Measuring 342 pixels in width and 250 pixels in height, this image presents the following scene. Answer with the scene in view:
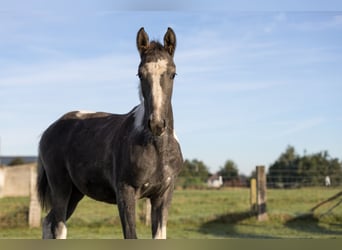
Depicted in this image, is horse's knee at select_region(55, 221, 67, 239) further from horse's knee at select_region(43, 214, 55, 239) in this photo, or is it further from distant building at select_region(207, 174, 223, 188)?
distant building at select_region(207, 174, 223, 188)

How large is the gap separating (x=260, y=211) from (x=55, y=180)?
285 inches

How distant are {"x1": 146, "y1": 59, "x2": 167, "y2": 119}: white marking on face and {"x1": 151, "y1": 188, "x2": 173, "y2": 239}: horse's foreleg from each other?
3.10 feet

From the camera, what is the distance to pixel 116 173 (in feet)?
13.1

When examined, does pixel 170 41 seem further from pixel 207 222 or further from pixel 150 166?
pixel 207 222

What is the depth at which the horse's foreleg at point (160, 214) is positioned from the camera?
4051 millimetres

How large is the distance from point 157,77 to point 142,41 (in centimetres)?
43

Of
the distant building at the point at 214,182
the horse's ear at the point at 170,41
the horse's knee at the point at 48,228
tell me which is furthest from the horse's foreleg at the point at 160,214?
the distant building at the point at 214,182

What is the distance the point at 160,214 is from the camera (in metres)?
4.07

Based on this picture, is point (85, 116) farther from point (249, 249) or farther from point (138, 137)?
point (249, 249)

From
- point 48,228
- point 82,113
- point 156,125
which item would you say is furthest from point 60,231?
point 156,125

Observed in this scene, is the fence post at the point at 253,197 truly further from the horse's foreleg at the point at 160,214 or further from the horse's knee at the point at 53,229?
the horse's foreleg at the point at 160,214

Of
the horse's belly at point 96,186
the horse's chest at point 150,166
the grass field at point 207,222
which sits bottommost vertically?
the grass field at point 207,222

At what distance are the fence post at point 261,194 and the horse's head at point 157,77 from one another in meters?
8.02

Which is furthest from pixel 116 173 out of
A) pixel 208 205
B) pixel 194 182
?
pixel 194 182
